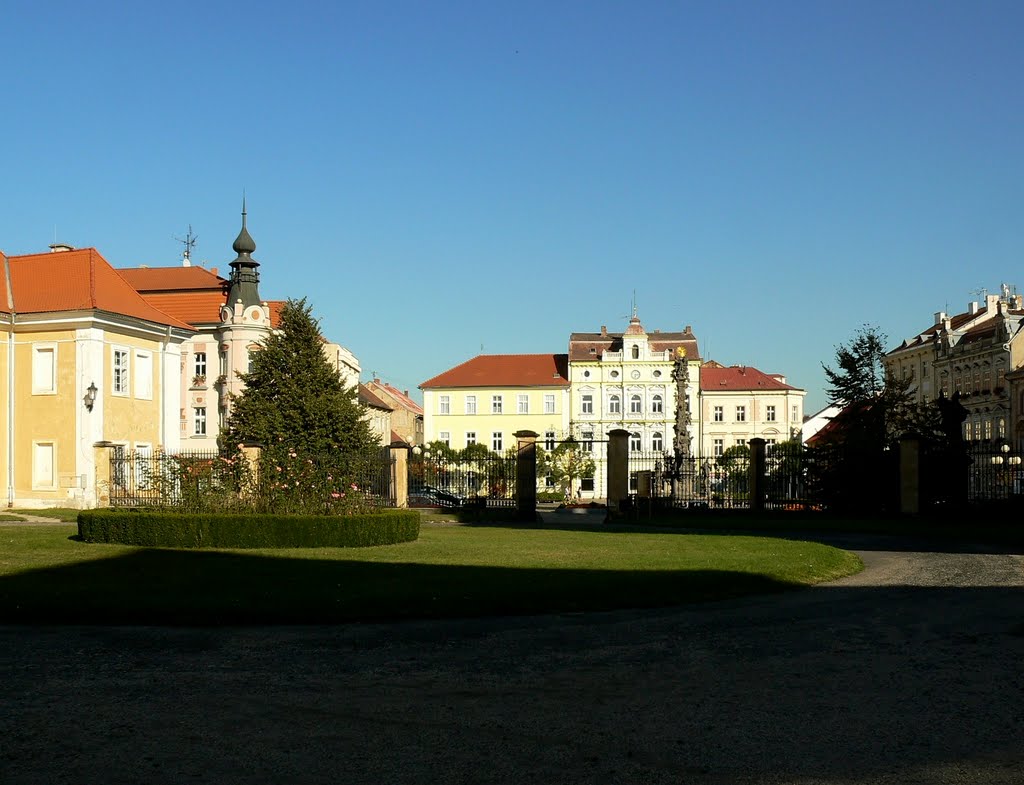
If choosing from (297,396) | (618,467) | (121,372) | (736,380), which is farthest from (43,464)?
(736,380)

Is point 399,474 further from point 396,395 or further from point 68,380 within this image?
point 396,395

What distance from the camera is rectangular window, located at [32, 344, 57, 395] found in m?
37.6

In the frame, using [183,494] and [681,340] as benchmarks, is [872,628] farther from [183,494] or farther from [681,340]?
[681,340]

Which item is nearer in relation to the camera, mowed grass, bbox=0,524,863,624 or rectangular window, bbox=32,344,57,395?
mowed grass, bbox=0,524,863,624

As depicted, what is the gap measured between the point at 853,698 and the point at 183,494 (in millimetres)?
17182

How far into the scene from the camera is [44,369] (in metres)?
38.0

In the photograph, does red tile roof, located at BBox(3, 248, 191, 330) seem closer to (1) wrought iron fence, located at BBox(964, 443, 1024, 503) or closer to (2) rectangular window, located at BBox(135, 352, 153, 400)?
(2) rectangular window, located at BBox(135, 352, 153, 400)

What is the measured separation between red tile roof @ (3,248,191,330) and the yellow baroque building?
5cm

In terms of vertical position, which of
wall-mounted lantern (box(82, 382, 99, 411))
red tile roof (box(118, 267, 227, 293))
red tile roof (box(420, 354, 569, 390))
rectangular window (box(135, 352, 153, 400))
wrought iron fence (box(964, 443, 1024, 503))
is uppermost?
A: red tile roof (box(118, 267, 227, 293))

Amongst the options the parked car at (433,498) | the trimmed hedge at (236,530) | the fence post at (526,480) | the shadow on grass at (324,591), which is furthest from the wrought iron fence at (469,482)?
the shadow on grass at (324,591)

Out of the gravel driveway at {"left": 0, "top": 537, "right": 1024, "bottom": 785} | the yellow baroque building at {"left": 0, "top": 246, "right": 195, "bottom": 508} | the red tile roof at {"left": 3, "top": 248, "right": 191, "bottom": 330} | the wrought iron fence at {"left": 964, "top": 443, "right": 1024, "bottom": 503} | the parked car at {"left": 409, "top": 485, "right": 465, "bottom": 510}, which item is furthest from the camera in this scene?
the parked car at {"left": 409, "top": 485, "right": 465, "bottom": 510}

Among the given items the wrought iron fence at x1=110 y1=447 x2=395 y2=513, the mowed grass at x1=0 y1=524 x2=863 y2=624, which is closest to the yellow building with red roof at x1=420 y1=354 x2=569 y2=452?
the wrought iron fence at x1=110 y1=447 x2=395 y2=513

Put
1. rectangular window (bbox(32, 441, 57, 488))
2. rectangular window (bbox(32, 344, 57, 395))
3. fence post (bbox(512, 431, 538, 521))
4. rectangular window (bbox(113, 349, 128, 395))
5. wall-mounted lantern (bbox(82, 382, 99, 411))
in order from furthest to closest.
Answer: rectangular window (bbox(113, 349, 128, 395)), rectangular window (bbox(32, 344, 57, 395)), rectangular window (bbox(32, 441, 57, 488)), wall-mounted lantern (bbox(82, 382, 99, 411)), fence post (bbox(512, 431, 538, 521))

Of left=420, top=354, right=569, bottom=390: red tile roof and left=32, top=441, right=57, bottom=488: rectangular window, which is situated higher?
left=420, top=354, right=569, bottom=390: red tile roof
